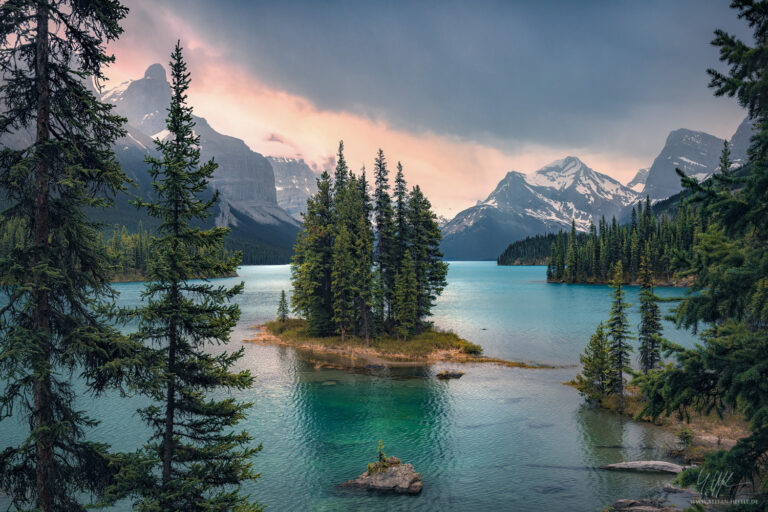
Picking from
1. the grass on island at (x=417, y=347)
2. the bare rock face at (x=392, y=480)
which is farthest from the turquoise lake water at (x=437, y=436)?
the grass on island at (x=417, y=347)

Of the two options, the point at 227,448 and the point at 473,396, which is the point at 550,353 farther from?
the point at 227,448

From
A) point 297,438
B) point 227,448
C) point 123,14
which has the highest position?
point 123,14

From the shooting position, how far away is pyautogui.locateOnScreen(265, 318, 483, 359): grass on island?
55.1 m

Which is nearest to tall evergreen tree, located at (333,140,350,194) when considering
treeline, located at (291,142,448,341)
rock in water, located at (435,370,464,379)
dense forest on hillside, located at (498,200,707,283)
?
treeline, located at (291,142,448,341)

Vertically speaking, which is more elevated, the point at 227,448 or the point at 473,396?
the point at 227,448

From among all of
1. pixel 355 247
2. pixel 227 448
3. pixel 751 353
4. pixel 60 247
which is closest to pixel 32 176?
pixel 60 247

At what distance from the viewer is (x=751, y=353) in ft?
25.0

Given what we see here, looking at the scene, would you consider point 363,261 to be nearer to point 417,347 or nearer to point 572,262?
point 417,347

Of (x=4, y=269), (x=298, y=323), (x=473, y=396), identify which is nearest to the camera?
(x=4, y=269)

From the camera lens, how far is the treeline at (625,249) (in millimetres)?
141250

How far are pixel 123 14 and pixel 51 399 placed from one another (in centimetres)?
1060

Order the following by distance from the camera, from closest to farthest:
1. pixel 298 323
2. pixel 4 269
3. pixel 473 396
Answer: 1. pixel 4 269
2. pixel 473 396
3. pixel 298 323

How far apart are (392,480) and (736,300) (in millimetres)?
20608

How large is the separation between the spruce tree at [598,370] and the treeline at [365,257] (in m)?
24.8
